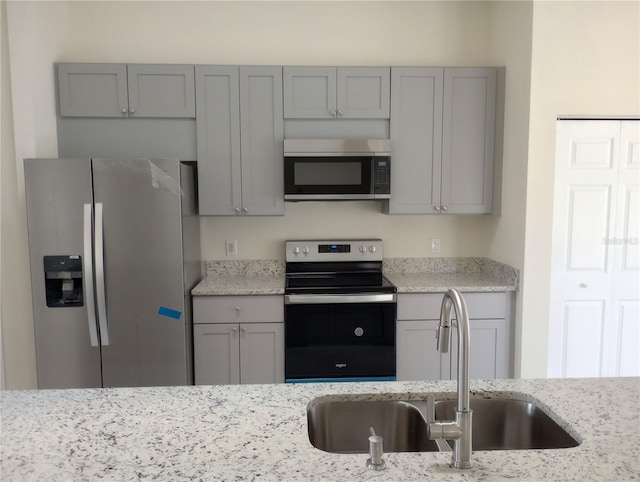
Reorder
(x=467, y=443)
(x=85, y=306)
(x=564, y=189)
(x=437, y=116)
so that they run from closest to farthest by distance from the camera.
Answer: (x=467, y=443) → (x=85, y=306) → (x=564, y=189) → (x=437, y=116)

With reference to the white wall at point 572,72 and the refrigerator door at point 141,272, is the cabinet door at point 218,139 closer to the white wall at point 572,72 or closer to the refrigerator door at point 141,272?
the refrigerator door at point 141,272

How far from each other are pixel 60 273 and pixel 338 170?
1790 millimetres

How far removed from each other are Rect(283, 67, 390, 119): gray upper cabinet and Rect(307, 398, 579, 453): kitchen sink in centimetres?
219

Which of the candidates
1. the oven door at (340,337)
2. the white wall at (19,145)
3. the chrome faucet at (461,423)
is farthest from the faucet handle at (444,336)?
the white wall at (19,145)

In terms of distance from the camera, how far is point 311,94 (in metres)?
3.19

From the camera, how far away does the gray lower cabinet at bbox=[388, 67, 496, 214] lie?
3232mm

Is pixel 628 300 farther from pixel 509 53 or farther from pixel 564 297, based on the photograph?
pixel 509 53

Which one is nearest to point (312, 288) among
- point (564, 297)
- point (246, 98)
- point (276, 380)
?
point (276, 380)

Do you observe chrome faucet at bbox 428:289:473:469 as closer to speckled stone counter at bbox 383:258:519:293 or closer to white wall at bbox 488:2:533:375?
speckled stone counter at bbox 383:258:519:293

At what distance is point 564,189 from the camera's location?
3023 mm

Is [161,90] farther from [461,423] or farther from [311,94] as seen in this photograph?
[461,423]

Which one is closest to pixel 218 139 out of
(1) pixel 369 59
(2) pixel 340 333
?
(1) pixel 369 59

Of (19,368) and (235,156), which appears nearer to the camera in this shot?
(19,368)

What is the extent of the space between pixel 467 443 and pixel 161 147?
2739 mm
